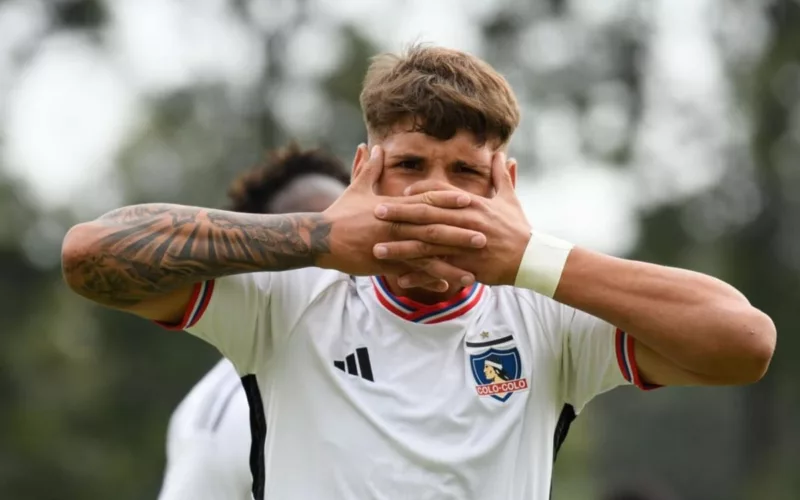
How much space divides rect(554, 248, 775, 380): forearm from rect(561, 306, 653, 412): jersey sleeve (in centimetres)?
12

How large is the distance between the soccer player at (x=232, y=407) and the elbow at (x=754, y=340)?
2.37 meters

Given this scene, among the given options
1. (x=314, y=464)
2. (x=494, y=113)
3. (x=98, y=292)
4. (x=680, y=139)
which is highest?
(x=680, y=139)

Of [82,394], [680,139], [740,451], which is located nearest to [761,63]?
[680,139]

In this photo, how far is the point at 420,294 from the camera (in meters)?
3.95

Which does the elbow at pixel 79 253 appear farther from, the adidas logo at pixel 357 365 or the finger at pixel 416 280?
the finger at pixel 416 280

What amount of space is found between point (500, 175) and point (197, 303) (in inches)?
38.6

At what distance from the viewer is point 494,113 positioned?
3834 mm

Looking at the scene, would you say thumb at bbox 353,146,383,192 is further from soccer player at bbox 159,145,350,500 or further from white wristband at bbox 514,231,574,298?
soccer player at bbox 159,145,350,500

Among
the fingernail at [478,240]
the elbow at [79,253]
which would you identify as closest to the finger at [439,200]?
the fingernail at [478,240]

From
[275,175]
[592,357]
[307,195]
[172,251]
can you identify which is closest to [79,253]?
[172,251]

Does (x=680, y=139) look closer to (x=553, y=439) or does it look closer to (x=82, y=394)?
(x=82, y=394)

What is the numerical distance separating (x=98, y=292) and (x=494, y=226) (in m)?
1.16

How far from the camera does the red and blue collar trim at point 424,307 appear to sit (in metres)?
3.90

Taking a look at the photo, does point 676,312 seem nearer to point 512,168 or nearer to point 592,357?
point 592,357
